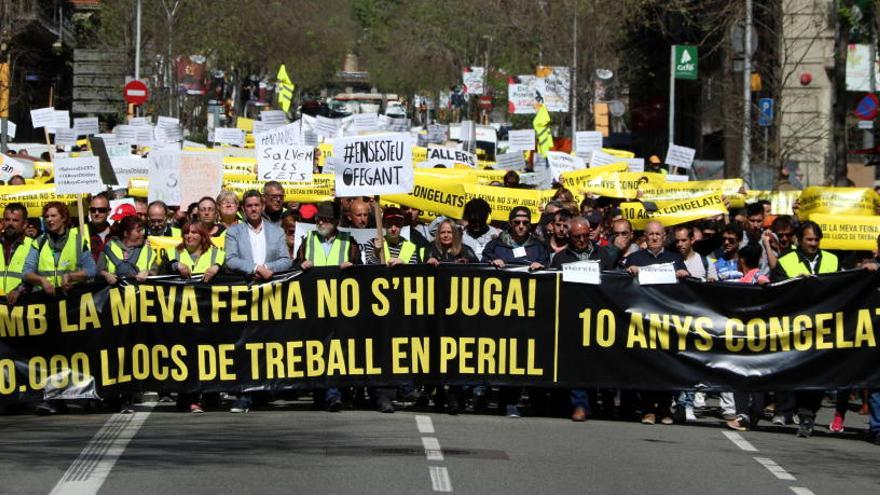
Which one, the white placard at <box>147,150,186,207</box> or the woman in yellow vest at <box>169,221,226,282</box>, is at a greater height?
the white placard at <box>147,150,186,207</box>

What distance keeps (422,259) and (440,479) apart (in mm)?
4518

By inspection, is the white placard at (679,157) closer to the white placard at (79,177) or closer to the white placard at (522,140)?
the white placard at (522,140)

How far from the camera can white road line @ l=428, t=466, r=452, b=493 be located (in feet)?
33.8

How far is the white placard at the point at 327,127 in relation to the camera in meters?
30.6

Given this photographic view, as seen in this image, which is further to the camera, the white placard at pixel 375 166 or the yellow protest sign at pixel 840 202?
the yellow protest sign at pixel 840 202

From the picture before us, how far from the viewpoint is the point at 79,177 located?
53.9ft

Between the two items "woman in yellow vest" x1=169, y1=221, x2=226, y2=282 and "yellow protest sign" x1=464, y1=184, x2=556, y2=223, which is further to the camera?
"yellow protest sign" x1=464, y1=184, x2=556, y2=223

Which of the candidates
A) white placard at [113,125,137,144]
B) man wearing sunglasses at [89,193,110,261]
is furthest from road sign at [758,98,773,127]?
man wearing sunglasses at [89,193,110,261]

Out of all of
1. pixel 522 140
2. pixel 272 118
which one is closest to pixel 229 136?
pixel 272 118

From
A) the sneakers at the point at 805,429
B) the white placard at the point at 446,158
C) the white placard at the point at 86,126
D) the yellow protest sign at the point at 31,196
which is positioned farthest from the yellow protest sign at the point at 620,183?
the white placard at the point at 86,126

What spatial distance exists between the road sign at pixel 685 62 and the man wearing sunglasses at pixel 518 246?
82.6 feet

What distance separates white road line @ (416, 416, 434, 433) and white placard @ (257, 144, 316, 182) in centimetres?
781

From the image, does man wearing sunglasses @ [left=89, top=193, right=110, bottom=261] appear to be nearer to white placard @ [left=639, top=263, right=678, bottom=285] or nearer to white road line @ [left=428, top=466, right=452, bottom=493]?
white placard @ [left=639, top=263, right=678, bottom=285]

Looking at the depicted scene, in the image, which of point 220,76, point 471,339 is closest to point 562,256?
point 471,339
